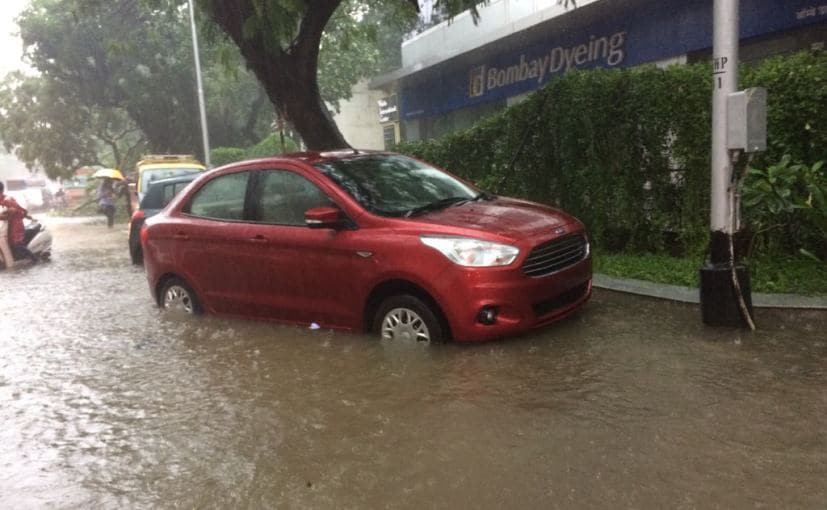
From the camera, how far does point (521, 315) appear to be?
5039 mm

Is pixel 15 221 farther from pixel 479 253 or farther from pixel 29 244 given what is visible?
pixel 479 253

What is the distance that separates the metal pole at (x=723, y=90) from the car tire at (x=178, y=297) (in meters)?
4.59

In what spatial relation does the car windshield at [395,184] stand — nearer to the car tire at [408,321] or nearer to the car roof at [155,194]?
the car tire at [408,321]

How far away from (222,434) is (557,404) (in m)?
1.95

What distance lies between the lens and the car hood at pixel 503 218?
202 inches

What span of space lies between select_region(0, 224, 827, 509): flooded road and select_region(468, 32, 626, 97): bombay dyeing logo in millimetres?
7960

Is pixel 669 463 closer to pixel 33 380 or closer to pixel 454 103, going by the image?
pixel 33 380

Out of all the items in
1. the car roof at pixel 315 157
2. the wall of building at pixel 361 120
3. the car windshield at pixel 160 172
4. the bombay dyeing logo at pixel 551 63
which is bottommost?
the car roof at pixel 315 157

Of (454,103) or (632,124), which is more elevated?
(454,103)

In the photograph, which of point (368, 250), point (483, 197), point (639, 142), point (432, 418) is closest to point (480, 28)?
point (639, 142)

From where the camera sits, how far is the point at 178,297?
23.0ft

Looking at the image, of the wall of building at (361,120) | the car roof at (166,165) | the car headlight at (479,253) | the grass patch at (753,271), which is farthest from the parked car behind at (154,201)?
the wall of building at (361,120)

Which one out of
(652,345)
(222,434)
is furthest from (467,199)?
(222,434)

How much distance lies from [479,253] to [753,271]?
2968 millimetres
